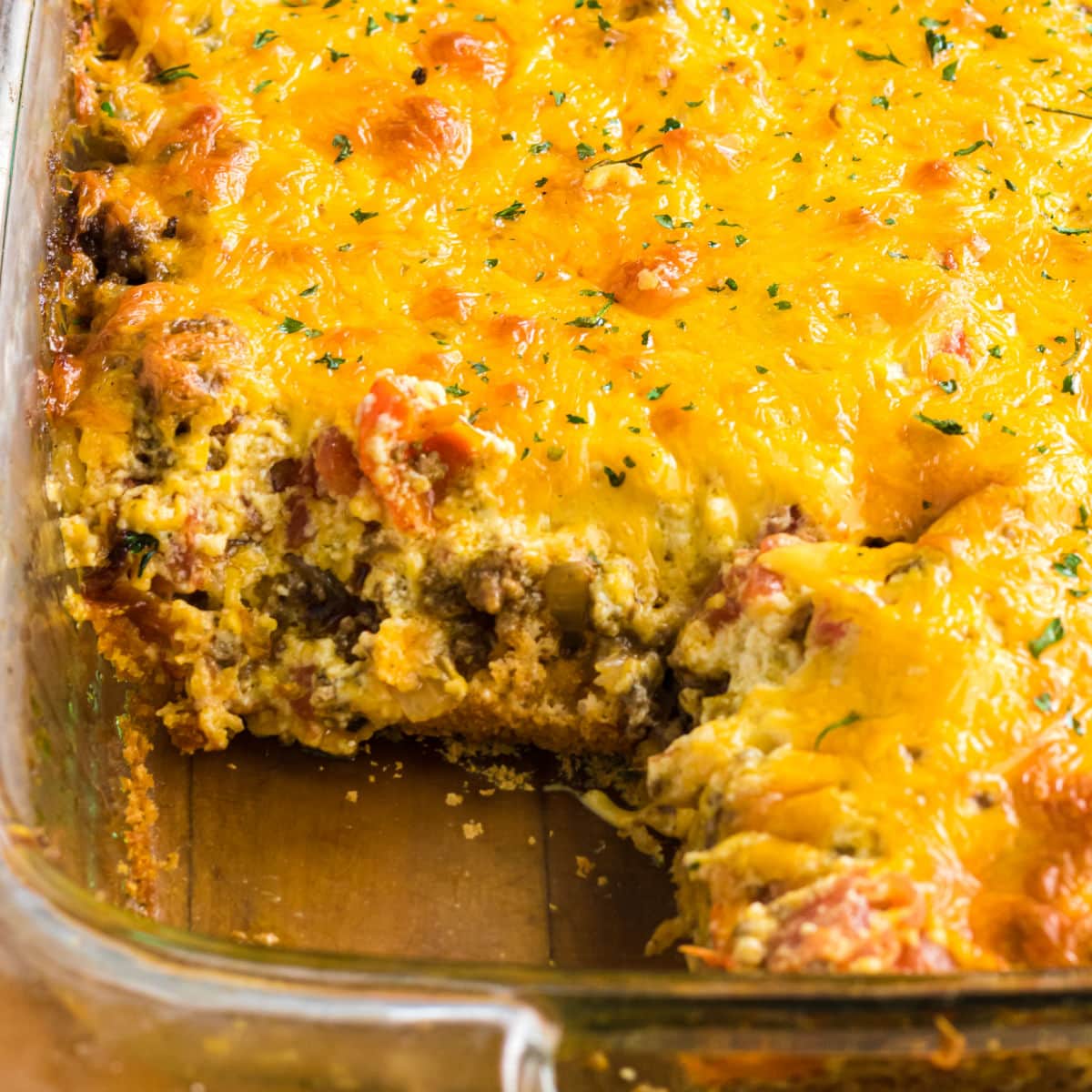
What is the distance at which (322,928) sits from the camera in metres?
3.37

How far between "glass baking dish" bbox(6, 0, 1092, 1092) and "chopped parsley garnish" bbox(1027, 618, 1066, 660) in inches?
29.2

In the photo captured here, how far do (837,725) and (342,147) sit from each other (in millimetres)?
2030

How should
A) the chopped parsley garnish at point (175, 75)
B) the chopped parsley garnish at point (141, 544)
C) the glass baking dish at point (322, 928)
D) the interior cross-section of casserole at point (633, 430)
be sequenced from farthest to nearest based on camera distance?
1. the chopped parsley garnish at point (175, 75)
2. the chopped parsley garnish at point (141, 544)
3. the interior cross-section of casserole at point (633, 430)
4. the glass baking dish at point (322, 928)

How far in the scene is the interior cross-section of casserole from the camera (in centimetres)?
285

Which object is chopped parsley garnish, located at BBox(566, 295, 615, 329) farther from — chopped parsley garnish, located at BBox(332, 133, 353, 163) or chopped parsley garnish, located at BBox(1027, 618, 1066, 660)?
chopped parsley garnish, located at BBox(1027, 618, 1066, 660)

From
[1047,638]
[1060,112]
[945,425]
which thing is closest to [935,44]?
[1060,112]

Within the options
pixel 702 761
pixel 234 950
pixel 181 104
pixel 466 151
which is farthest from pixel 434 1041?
pixel 181 104

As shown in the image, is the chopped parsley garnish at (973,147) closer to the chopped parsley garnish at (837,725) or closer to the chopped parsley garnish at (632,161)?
the chopped parsley garnish at (632,161)

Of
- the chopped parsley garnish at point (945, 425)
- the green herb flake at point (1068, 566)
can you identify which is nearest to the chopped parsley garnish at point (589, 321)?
the chopped parsley garnish at point (945, 425)

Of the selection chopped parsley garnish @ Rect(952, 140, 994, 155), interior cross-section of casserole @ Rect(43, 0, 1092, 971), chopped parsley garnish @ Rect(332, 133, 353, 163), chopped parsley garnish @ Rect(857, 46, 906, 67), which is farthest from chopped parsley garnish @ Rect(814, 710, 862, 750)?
chopped parsley garnish @ Rect(857, 46, 906, 67)

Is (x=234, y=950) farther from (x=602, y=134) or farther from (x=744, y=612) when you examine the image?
(x=602, y=134)

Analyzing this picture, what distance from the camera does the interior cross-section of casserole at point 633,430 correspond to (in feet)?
9.36

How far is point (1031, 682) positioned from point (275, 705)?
177cm

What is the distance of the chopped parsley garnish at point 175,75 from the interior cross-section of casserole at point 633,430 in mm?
10
